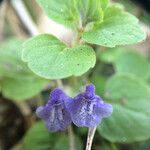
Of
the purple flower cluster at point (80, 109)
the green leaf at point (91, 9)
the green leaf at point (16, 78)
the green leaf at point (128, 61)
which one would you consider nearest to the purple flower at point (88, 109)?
the purple flower cluster at point (80, 109)

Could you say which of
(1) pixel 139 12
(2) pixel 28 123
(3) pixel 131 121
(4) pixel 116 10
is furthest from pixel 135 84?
(1) pixel 139 12

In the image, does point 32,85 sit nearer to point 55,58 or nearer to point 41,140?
point 41,140

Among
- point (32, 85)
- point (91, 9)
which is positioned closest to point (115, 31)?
point (91, 9)

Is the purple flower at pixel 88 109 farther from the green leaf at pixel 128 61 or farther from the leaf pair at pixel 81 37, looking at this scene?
the green leaf at pixel 128 61

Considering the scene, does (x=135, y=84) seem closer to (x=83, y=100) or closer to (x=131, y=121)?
(x=131, y=121)

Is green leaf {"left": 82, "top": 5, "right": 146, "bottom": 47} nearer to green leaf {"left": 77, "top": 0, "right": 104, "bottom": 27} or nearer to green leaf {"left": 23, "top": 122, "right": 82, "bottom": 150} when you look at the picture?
green leaf {"left": 77, "top": 0, "right": 104, "bottom": 27}
